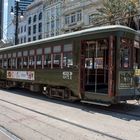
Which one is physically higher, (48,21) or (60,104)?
(48,21)

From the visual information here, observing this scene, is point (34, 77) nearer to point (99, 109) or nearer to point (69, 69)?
point (69, 69)

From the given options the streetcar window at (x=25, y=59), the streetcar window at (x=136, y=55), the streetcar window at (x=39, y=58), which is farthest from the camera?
the streetcar window at (x=25, y=59)

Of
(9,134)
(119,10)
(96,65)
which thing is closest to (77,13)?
(119,10)

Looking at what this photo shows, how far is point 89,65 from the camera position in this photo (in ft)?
53.8

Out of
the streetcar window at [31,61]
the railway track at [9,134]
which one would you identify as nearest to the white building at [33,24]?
the streetcar window at [31,61]

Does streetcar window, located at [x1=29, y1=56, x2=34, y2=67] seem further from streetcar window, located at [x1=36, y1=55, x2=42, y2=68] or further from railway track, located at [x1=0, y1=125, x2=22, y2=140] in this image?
railway track, located at [x1=0, y1=125, x2=22, y2=140]

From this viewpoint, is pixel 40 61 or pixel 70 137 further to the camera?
pixel 40 61

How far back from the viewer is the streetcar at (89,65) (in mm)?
13477

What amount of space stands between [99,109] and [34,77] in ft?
20.0

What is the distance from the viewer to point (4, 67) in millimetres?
24984

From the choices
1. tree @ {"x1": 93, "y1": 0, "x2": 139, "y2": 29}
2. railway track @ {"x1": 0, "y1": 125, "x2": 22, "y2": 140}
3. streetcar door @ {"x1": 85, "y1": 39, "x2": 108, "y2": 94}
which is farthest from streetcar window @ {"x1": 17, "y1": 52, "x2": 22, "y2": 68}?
tree @ {"x1": 93, "y1": 0, "x2": 139, "y2": 29}

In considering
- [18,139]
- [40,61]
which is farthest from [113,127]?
[40,61]

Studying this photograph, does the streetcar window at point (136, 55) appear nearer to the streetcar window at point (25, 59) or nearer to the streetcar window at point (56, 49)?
the streetcar window at point (56, 49)

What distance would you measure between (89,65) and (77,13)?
40424mm
